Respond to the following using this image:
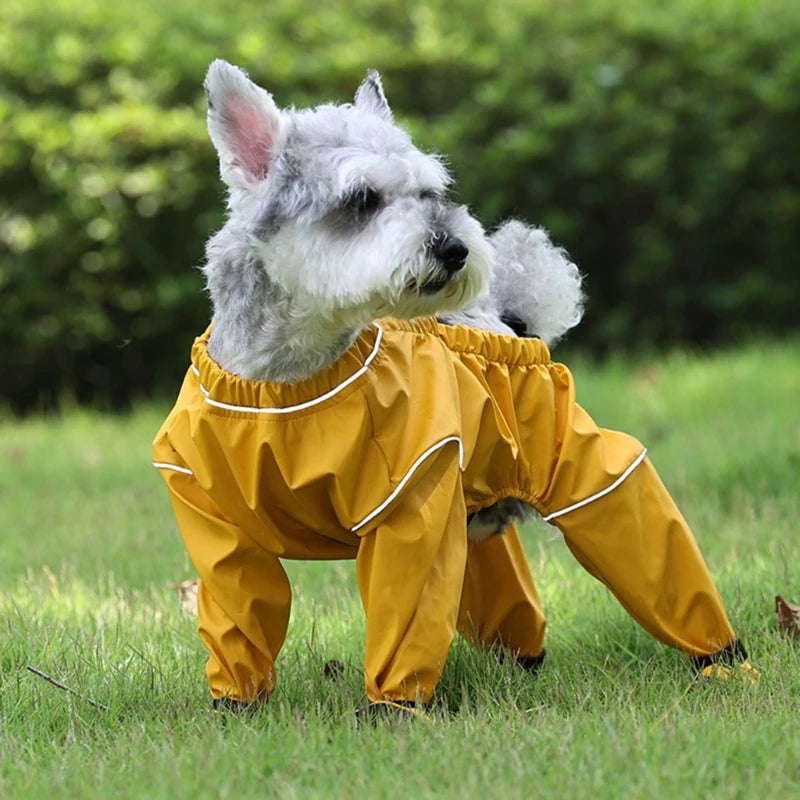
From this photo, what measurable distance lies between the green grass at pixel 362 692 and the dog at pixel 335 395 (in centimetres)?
29

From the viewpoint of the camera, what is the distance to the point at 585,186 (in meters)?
9.84

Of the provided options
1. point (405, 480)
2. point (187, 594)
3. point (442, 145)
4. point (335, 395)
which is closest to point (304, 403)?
point (335, 395)

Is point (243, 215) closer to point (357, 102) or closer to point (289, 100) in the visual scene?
point (357, 102)

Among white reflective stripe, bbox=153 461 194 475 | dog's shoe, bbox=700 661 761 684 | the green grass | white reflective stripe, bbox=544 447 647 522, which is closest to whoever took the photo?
the green grass

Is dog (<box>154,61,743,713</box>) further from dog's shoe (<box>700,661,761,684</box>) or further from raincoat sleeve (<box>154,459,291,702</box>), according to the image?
dog's shoe (<box>700,661,761,684</box>)

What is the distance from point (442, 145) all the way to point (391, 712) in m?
6.18

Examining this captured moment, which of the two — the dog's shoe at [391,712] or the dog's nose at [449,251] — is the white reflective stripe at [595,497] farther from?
the dog's nose at [449,251]

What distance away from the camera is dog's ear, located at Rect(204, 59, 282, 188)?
3539mm

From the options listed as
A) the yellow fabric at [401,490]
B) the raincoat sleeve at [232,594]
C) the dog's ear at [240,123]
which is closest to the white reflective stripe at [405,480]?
the yellow fabric at [401,490]

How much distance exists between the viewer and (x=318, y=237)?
3539mm

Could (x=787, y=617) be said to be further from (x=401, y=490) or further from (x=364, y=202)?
(x=364, y=202)

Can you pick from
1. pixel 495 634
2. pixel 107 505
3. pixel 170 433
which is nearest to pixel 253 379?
pixel 170 433

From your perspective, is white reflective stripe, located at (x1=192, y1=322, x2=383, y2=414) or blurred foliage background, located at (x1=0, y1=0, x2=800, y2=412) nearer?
white reflective stripe, located at (x1=192, y1=322, x2=383, y2=414)

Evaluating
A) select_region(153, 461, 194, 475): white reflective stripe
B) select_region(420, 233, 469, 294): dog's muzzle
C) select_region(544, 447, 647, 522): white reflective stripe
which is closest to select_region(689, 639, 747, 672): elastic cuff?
select_region(544, 447, 647, 522): white reflective stripe
